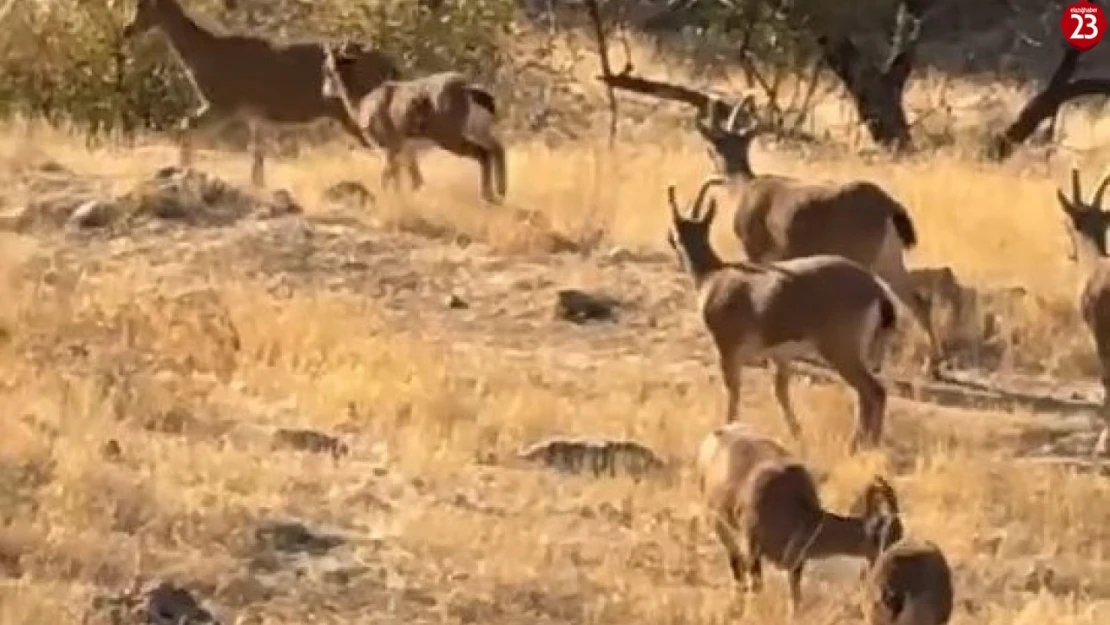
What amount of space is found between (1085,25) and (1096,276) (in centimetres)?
1740

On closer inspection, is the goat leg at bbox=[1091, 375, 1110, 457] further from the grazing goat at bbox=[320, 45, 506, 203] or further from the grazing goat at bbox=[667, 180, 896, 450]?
the grazing goat at bbox=[320, 45, 506, 203]

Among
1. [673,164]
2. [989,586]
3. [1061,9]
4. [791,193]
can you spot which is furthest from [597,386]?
→ [1061,9]

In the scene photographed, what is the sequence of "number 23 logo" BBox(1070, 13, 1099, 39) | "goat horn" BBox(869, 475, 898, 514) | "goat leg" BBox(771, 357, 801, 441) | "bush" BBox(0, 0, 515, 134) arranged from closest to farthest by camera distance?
"goat horn" BBox(869, 475, 898, 514)
"goat leg" BBox(771, 357, 801, 441)
"bush" BBox(0, 0, 515, 134)
"number 23 logo" BBox(1070, 13, 1099, 39)

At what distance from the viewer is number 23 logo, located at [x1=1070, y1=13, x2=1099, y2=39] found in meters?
30.0

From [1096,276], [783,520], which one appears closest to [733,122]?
[1096,276]

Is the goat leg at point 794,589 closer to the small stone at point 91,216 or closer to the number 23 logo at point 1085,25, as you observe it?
the small stone at point 91,216

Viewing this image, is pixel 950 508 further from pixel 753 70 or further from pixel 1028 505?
pixel 753 70

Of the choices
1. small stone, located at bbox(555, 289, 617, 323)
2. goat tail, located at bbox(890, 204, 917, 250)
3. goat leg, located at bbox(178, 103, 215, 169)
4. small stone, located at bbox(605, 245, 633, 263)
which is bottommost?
small stone, located at bbox(555, 289, 617, 323)

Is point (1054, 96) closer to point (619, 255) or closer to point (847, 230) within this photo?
point (619, 255)

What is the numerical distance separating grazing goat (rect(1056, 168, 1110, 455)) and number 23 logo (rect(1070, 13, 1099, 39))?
562 inches

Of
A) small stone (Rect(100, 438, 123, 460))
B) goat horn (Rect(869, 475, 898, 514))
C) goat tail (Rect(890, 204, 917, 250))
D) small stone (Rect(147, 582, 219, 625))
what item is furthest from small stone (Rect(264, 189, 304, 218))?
small stone (Rect(147, 582, 219, 625))

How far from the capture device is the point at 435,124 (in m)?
19.3


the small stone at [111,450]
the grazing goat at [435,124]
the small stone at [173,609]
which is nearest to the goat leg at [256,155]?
the grazing goat at [435,124]

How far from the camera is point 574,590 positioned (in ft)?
33.0
